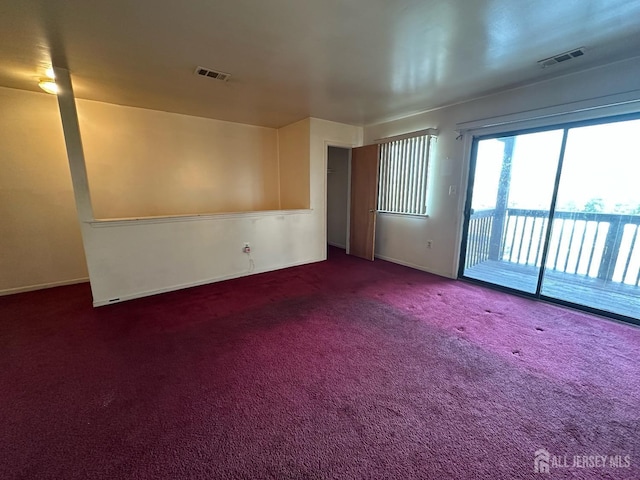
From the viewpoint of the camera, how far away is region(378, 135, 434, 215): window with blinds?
402 centimetres

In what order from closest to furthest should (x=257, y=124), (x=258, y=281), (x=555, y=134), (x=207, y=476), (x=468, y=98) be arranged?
(x=207, y=476) < (x=555, y=134) < (x=468, y=98) < (x=258, y=281) < (x=257, y=124)

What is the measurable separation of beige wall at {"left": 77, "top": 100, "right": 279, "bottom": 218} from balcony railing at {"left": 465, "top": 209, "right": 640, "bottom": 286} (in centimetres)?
382

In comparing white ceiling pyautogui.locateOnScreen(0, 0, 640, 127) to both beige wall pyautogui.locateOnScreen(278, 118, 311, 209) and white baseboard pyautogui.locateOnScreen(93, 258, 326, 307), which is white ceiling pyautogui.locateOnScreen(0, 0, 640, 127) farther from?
white baseboard pyautogui.locateOnScreen(93, 258, 326, 307)

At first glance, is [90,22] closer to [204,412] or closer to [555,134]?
[204,412]

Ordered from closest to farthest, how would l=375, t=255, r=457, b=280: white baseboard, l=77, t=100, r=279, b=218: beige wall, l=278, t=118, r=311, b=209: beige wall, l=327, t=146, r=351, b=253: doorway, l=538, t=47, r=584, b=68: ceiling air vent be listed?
1. l=538, t=47, r=584, b=68: ceiling air vent
2. l=77, t=100, r=279, b=218: beige wall
3. l=375, t=255, r=457, b=280: white baseboard
4. l=278, t=118, r=311, b=209: beige wall
5. l=327, t=146, r=351, b=253: doorway

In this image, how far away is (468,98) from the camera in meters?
3.32

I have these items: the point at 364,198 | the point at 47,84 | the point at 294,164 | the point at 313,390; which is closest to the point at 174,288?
the point at 313,390

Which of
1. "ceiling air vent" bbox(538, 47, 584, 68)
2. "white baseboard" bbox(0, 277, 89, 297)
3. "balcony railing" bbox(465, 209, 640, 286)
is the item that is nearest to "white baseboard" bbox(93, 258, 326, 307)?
"white baseboard" bbox(0, 277, 89, 297)

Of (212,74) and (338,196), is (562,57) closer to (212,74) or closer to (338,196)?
(212,74)

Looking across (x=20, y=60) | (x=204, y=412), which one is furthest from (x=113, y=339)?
(x=20, y=60)

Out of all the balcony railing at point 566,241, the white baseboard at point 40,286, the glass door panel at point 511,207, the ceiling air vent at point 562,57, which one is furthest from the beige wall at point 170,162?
the ceiling air vent at point 562,57

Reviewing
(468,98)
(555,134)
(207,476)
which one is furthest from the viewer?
(468,98)

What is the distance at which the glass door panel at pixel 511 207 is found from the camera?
10.1 ft

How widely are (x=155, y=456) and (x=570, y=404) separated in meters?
2.39
